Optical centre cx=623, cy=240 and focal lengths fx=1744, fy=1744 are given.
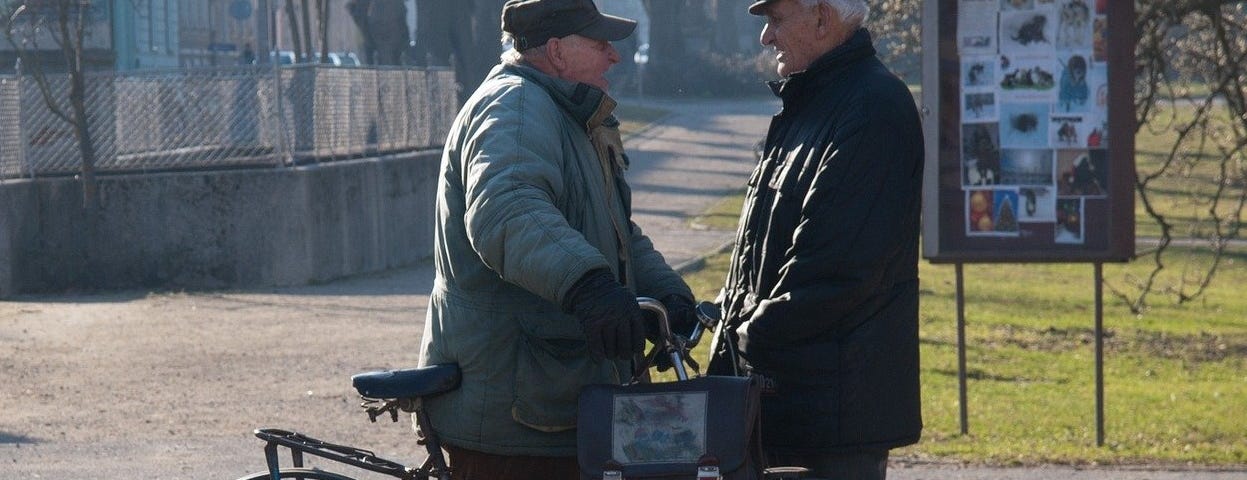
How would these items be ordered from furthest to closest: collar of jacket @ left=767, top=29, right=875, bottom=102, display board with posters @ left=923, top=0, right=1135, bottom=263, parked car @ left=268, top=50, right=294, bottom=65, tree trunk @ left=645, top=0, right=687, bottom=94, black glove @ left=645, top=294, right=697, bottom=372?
tree trunk @ left=645, top=0, right=687, bottom=94 < parked car @ left=268, top=50, right=294, bottom=65 < display board with posters @ left=923, top=0, right=1135, bottom=263 < collar of jacket @ left=767, top=29, right=875, bottom=102 < black glove @ left=645, top=294, right=697, bottom=372

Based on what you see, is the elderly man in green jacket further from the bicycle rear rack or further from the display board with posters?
the display board with posters

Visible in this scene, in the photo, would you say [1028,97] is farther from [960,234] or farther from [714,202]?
[714,202]

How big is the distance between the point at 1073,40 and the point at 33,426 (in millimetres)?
4906

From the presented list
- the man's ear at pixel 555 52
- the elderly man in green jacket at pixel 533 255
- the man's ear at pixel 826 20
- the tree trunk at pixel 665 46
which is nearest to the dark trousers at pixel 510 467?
the elderly man in green jacket at pixel 533 255

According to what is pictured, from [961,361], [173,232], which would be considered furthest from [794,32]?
[173,232]

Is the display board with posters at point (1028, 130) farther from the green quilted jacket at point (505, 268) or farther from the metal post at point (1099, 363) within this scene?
the green quilted jacket at point (505, 268)

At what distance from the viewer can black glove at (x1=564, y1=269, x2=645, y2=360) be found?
3137 millimetres

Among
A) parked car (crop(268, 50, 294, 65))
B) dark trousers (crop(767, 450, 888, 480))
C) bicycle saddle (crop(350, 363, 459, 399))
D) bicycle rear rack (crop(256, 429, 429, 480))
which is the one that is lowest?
dark trousers (crop(767, 450, 888, 480))

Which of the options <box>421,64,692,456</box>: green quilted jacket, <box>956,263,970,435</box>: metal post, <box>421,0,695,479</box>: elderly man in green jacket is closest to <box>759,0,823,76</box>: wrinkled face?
<box>421,0,695,479</box>: elderly man in green jacket

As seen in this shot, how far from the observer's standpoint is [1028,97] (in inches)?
292

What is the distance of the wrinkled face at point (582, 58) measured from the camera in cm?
359

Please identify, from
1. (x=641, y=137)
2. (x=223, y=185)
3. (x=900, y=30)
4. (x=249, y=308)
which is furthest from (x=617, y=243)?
(x=641, y=137)

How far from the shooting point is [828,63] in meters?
3.83

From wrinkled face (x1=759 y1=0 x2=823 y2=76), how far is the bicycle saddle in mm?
1065
